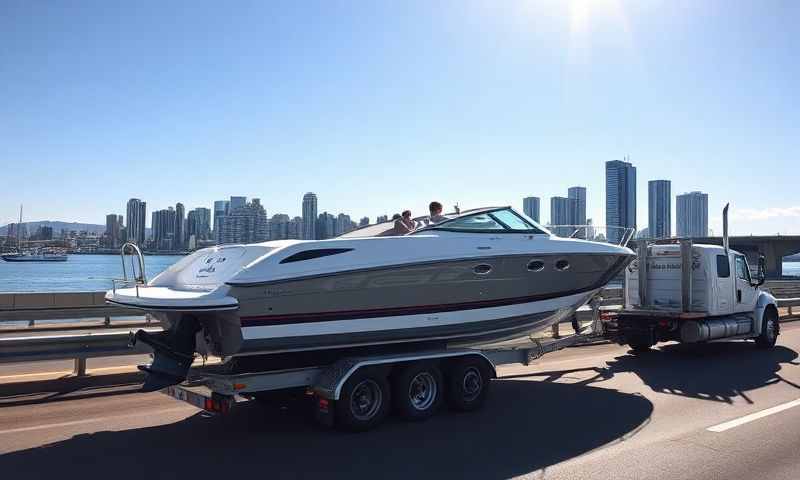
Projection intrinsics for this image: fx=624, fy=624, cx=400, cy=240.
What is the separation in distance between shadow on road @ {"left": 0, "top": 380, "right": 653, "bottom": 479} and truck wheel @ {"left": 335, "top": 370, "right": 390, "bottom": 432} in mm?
156

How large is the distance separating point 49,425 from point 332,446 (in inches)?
126

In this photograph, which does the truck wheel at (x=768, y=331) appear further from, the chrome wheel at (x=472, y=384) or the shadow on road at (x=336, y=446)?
the chrome wheel at (x=472, y=384)

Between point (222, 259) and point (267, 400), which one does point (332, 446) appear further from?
point (222, 259)

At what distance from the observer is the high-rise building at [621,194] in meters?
24.6

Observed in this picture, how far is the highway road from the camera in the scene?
5.37 meters

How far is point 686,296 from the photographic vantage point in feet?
40.0

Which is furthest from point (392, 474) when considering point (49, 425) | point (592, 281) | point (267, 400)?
point (592, 281)

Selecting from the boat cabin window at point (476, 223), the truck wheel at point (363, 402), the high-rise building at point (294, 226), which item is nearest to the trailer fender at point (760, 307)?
the boat cabin window at point (476, 223)

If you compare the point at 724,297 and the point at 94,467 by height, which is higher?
the point at 724,297

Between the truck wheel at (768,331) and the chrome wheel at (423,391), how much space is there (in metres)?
9.69

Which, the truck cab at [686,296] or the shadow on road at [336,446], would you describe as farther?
the truck cab at [686,296]

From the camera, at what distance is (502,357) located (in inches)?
333

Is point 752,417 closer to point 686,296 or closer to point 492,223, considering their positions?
point 492,223

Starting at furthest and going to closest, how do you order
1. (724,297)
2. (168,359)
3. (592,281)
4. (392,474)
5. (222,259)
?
(724,297)
(592,281)
(222,259)
(168,359)
(392,474)
